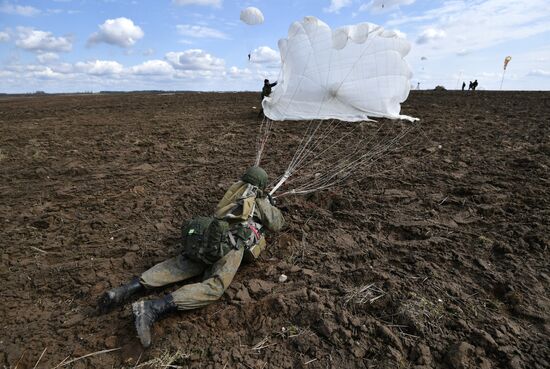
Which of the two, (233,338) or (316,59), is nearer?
(233,338)

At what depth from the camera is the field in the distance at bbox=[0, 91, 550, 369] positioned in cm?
230

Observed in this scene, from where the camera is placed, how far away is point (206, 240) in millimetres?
2797

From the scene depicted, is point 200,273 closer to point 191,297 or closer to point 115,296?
point 191,297

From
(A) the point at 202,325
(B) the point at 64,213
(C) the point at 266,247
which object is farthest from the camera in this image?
(B) the point at 64,213

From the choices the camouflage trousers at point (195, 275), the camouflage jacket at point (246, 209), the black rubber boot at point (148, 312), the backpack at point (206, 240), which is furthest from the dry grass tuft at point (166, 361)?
the camouflage jacket at point (246, 209)

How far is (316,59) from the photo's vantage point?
7.61 metres

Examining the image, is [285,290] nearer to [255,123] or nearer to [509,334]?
[509,334]

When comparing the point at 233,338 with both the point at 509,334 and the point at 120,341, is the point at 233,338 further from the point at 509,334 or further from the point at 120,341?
the point at 509,334

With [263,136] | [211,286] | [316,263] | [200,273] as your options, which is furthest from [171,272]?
[263,136]

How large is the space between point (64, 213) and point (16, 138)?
5.70 meters

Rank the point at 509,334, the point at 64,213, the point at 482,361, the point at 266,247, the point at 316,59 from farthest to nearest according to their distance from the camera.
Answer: the point at 316,59 < the point at 64,213 < the point at 266,247 < the point at 509,334 < the point at 482,361

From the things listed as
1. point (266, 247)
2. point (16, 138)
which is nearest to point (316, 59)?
point (266, 247)

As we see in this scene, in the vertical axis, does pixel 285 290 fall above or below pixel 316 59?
below

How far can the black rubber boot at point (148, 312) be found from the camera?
2.31 metres
